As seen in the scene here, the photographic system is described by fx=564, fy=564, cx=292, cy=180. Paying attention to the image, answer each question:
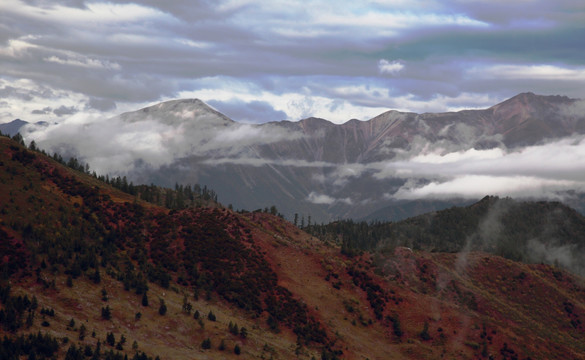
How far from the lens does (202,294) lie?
117m

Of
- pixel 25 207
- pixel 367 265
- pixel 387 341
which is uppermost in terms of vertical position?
pixel 25 207

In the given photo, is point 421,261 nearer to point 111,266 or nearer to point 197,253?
point 197,253

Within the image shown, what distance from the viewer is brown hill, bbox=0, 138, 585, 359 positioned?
87.2 meters

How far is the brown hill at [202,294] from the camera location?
8725cm

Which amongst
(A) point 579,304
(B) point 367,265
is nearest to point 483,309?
(B) point 367,265

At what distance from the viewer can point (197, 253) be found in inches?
5138

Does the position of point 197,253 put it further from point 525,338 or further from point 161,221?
point 525,338

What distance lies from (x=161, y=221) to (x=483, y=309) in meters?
89.6

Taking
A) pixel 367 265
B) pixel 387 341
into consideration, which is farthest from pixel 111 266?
pixel 367 265

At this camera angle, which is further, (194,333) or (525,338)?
(525,338)

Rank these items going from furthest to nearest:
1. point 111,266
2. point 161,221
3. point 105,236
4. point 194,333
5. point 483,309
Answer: point 483,309, point 161,221, point 105,236, point 111,266, point 194,333

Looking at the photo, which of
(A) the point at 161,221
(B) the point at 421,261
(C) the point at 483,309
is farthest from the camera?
(B) the point at 421,261

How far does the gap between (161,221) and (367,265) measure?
2359 inches

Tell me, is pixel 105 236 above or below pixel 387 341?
above
